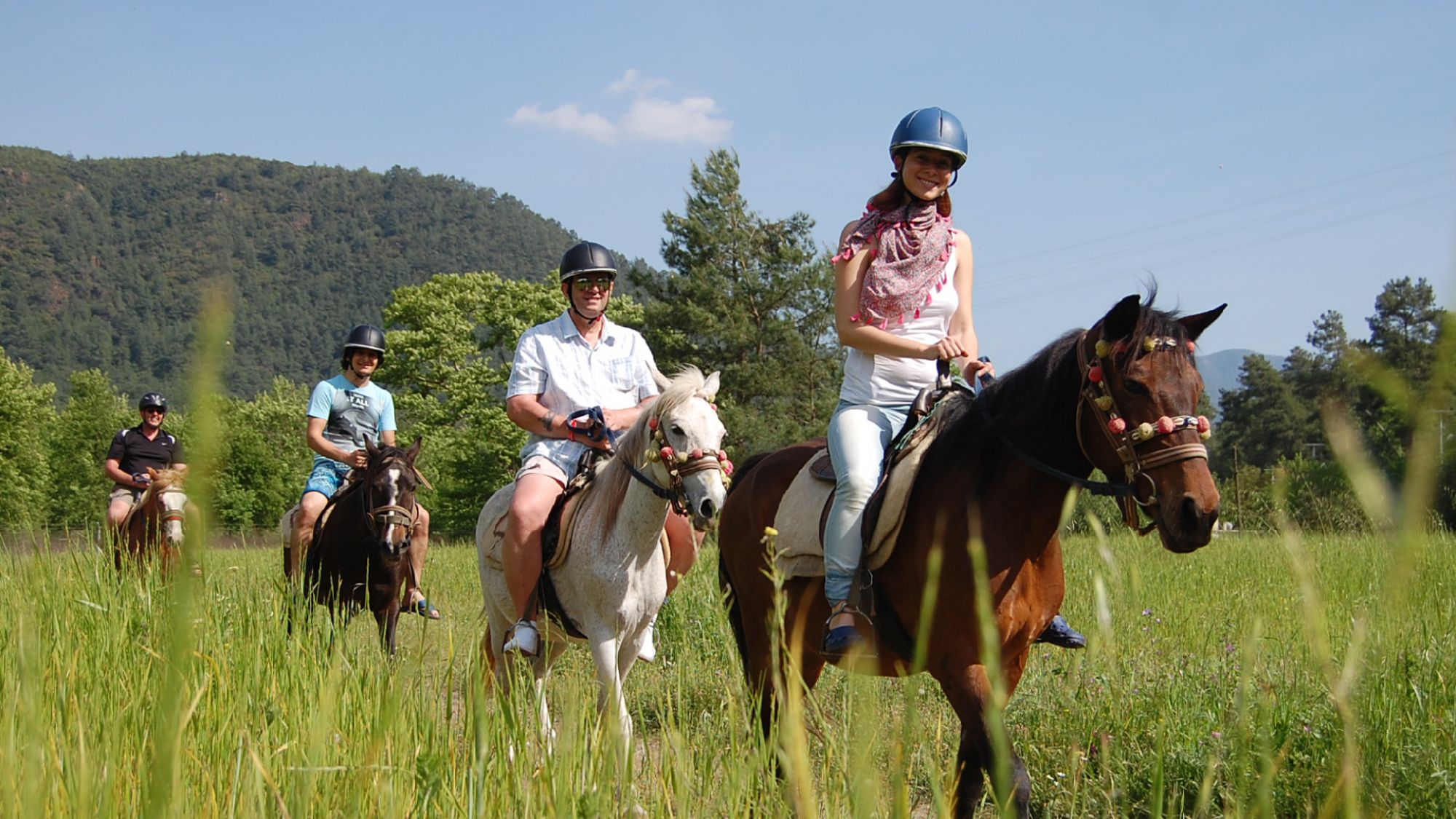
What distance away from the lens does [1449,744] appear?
157 inches

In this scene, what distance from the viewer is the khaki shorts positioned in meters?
5.68

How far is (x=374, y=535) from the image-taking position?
757cm

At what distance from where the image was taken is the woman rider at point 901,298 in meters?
4.48

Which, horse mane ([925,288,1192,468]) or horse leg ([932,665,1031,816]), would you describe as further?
horse mane ([925,288,1192,468])

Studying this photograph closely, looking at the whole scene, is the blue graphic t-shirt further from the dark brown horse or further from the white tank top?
the white tank top

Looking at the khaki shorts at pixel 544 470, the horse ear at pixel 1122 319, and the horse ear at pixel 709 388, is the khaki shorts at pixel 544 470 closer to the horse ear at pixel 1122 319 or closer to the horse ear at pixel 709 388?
the horse ear at pixel 709 388

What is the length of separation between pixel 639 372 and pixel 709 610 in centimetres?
314

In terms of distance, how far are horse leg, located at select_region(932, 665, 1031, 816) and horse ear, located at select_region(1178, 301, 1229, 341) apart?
1362mm

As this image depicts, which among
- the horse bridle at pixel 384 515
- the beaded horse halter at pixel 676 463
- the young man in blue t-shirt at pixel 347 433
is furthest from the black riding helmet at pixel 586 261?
the young man in blue t-shirt at pixel 347 433

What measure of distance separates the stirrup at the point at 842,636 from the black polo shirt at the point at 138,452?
30.5 ft

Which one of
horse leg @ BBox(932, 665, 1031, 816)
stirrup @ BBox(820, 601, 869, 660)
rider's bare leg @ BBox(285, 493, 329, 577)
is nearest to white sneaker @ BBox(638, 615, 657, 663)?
stirrup @ BBox(820, 601, 869, 660)

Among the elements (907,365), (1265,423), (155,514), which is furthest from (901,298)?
(1265,423)

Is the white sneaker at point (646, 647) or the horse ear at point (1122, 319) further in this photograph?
the white sneaker at point (646, 647)

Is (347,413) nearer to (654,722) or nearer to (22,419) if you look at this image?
→ (654,722)
